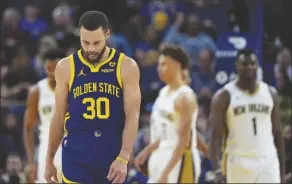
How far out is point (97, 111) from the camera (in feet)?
21.3

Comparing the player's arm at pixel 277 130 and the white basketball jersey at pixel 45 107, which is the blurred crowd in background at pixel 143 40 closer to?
the white basketball jersey at pixel 45 107

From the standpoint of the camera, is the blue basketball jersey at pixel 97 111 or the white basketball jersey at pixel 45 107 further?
the white basketball jersey at pixel 45 107

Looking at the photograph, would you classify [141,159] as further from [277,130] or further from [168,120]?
[277,130]

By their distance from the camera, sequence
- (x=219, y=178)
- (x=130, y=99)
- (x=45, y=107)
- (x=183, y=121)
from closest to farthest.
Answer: (x=130, y=99) < (x=219, y=178) < (x=183, y=121) < (x=45, y=107)

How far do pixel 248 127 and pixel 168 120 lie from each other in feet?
3.11

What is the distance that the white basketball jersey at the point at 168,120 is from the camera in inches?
373

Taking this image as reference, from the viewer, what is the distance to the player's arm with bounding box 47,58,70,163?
658 centimetres

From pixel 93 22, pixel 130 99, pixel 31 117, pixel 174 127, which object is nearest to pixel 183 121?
pixel 174 127

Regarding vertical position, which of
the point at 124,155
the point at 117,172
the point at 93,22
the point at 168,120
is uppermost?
the point at 93,22

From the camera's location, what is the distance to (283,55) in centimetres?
1459

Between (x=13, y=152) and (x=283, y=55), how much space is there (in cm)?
494

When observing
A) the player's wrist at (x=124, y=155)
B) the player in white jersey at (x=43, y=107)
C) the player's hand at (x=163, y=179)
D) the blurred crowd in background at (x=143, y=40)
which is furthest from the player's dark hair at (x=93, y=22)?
the blurred crowd in background at (x=143, y=40)

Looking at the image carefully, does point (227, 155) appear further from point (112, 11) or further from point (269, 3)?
point (112, 11)

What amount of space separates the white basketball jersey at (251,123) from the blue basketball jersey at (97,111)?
9.17 ft
